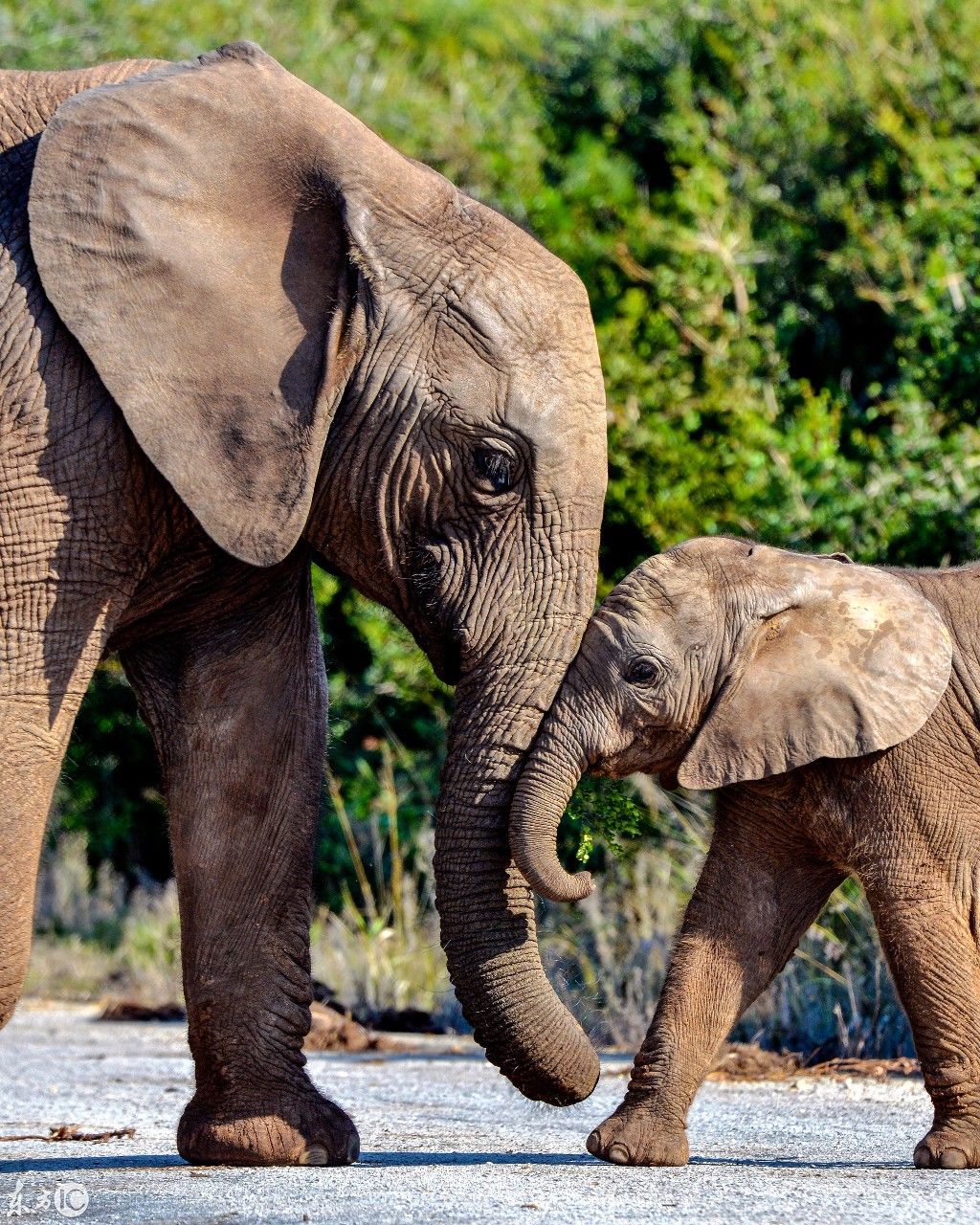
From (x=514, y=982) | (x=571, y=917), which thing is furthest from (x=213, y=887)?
(x=571, y=917)

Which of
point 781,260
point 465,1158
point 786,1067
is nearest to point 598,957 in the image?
point 786,1067

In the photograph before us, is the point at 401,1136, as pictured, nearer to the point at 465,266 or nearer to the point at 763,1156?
the point at 763,1156

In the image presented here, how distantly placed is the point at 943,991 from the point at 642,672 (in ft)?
4.10

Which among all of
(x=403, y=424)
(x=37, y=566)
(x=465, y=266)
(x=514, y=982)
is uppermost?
(x=465, y=266)

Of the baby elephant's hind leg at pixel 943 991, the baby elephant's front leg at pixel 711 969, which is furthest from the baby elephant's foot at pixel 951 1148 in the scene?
the baby elephant's front leg at pixel 711 969

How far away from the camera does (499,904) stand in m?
5.87

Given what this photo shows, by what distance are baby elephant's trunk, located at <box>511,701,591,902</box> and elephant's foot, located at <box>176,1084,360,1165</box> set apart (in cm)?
114

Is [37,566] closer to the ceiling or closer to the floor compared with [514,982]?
closer to the ceiling

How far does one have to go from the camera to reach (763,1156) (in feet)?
21.3

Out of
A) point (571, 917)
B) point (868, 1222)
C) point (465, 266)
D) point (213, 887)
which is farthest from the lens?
point (571, 917)

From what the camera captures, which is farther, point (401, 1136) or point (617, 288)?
point (617, 288)

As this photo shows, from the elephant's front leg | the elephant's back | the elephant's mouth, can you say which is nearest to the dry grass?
the elephant's front leg

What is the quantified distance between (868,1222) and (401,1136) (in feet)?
8.45

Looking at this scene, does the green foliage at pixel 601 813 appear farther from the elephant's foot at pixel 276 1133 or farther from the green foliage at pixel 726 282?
the green foliage at pixel 726 282
